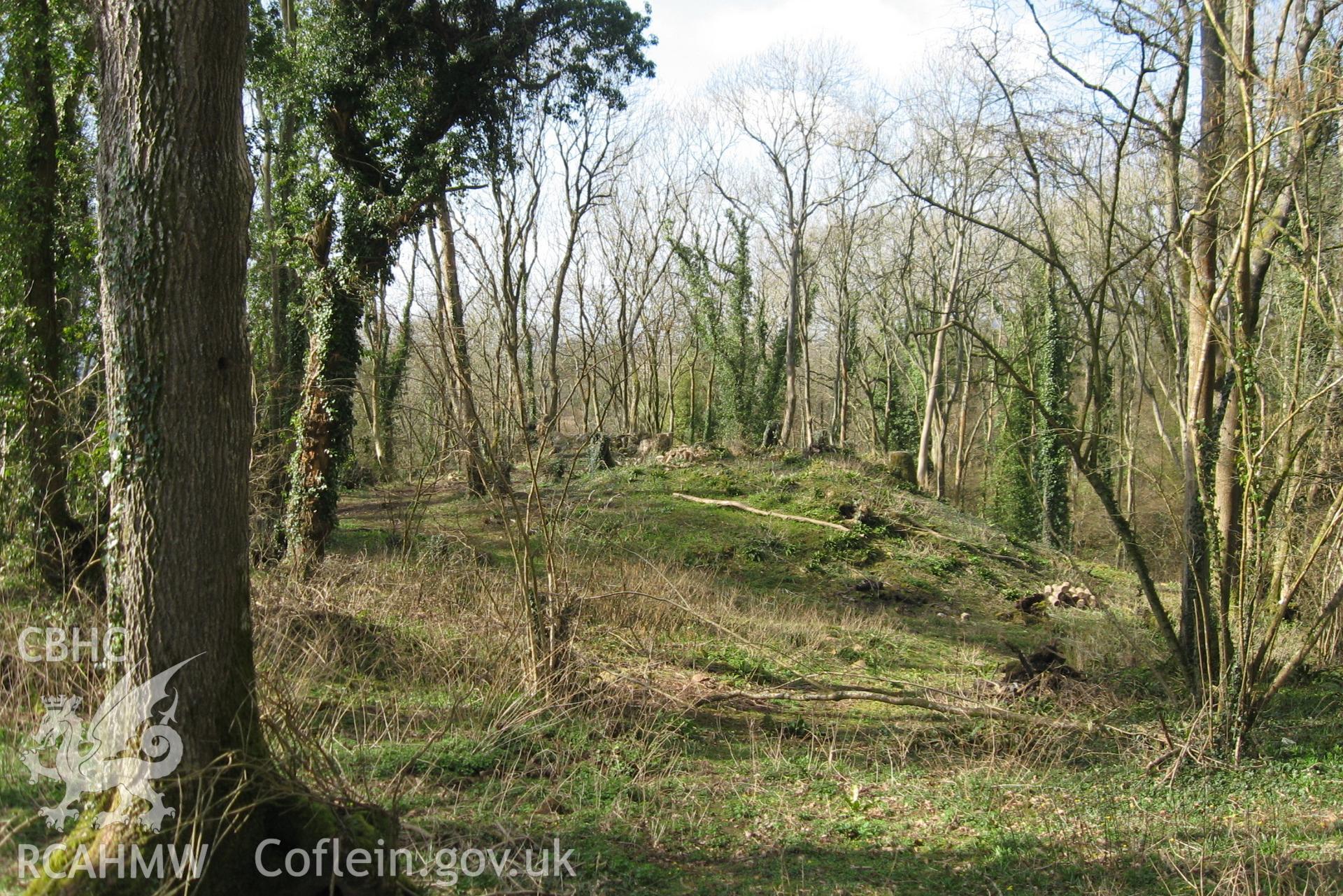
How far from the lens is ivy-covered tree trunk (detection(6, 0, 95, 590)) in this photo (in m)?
8.20

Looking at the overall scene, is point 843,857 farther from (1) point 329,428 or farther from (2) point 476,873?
(1) point 329,428

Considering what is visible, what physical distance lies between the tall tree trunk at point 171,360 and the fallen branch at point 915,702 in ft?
14.9

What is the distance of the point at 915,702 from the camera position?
750 cm

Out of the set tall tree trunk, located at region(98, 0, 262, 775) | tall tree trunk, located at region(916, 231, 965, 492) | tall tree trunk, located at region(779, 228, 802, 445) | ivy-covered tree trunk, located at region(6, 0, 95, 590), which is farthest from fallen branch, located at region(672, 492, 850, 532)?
tall tree trunk, located at region(98, 0, 262, 775)

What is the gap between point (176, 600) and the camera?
3.58 m

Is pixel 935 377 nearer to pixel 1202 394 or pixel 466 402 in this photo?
pixel 1202 394

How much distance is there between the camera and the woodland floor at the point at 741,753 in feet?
15.6

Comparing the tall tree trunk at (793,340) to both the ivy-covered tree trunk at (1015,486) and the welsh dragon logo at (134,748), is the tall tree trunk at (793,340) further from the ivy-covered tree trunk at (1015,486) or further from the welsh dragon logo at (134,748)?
the welsh dragon logo at (134,748)

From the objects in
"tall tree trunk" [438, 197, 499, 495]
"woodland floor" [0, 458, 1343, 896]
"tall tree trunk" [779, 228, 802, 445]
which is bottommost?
"woodland floor" [0, 458, 1343, 896]

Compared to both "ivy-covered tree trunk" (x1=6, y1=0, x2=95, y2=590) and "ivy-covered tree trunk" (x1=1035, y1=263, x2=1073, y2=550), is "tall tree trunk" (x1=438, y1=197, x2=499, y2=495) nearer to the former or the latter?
"ivy-covered tree trunk" (x1=6, y1=0, x2=95, y2=590)

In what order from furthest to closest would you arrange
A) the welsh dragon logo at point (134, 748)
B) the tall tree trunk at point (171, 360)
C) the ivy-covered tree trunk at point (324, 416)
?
the ivy-covered tree trunk at point (324, 416), the tall tree trunk at point (171, 360), the welsh dragon logo at point (134, 748)

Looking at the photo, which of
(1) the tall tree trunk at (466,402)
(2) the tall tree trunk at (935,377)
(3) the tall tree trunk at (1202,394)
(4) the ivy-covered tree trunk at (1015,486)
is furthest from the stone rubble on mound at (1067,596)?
(4) the ivy-covered tree trunk at (1015,486)

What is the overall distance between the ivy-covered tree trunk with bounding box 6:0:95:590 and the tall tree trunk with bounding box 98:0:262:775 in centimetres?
546

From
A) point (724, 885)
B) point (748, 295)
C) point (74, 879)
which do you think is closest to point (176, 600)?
point (74, 879)
